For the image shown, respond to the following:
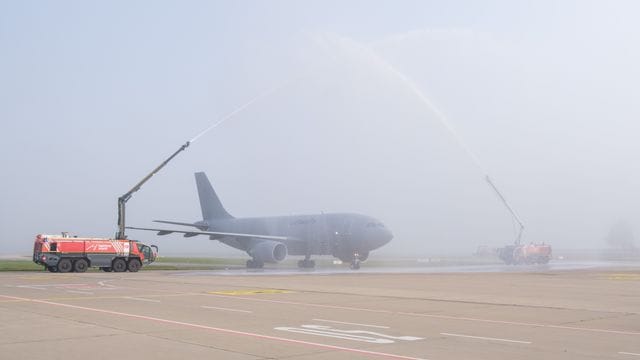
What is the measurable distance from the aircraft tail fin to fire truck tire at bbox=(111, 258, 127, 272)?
26705 mm

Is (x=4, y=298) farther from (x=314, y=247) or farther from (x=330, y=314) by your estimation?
(x=314, y=247)

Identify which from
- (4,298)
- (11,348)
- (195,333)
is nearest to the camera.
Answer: (11,348)

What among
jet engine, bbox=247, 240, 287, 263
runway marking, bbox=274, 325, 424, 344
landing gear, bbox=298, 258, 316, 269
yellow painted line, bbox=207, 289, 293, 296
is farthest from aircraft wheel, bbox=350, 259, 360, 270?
runway marking, bbox=274, 325, 424, 344

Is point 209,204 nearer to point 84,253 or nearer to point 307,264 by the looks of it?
point 307,264

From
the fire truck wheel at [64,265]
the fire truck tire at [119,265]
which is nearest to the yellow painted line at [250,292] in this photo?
the fire truck wheel at [64,265]

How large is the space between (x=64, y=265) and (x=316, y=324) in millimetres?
34075

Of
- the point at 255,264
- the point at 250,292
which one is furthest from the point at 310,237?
the point at 250,292

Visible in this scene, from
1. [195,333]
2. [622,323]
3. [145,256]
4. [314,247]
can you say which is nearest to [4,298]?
[195,333]

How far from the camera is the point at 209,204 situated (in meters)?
74.0

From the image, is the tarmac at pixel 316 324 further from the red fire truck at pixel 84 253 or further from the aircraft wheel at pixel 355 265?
the aircraft wheel at pixel 355 265

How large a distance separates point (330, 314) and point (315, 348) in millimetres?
5648

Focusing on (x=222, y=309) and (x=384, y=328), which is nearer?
(x=384, y=328)

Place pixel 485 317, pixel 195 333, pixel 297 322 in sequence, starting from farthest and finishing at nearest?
pixel 485 317, pixel 297 322, pixel 195 333

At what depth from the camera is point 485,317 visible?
16.7 metres
